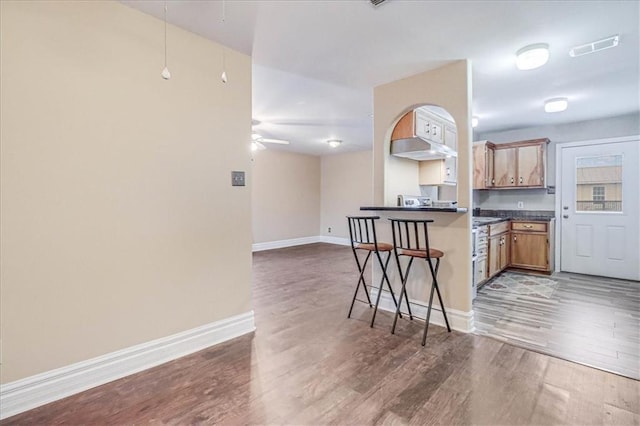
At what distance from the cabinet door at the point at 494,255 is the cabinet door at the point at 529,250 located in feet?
1.93

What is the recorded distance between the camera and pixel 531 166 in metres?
4.92

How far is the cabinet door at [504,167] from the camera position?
5.11 meters

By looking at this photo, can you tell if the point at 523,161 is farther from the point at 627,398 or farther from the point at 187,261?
the point at 187,261

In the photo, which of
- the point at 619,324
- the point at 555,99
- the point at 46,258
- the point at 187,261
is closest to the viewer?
the point at 46,258

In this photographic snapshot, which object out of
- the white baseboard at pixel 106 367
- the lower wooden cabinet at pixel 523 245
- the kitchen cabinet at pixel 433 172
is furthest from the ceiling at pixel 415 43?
the white baseboard at pixel 106 367

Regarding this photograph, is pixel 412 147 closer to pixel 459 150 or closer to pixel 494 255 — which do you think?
pixel 459 150

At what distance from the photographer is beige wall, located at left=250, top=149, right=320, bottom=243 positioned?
23.5 ft

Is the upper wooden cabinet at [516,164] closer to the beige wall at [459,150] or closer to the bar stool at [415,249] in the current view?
the beige wall at [459,150]

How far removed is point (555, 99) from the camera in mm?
3689

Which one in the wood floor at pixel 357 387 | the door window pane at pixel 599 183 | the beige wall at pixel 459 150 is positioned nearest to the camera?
the wood floor at pixel 357 387

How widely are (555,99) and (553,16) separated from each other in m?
2.09

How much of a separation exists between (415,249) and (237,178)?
171cm

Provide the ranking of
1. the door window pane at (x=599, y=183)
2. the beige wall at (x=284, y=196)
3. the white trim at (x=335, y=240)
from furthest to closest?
the white trim at (x=335, y=240)
the beige wall at (x=284, y=196)
the door window pane at (x=599, y=183)

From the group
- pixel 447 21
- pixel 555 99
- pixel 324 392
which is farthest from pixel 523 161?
pixel 324 392
